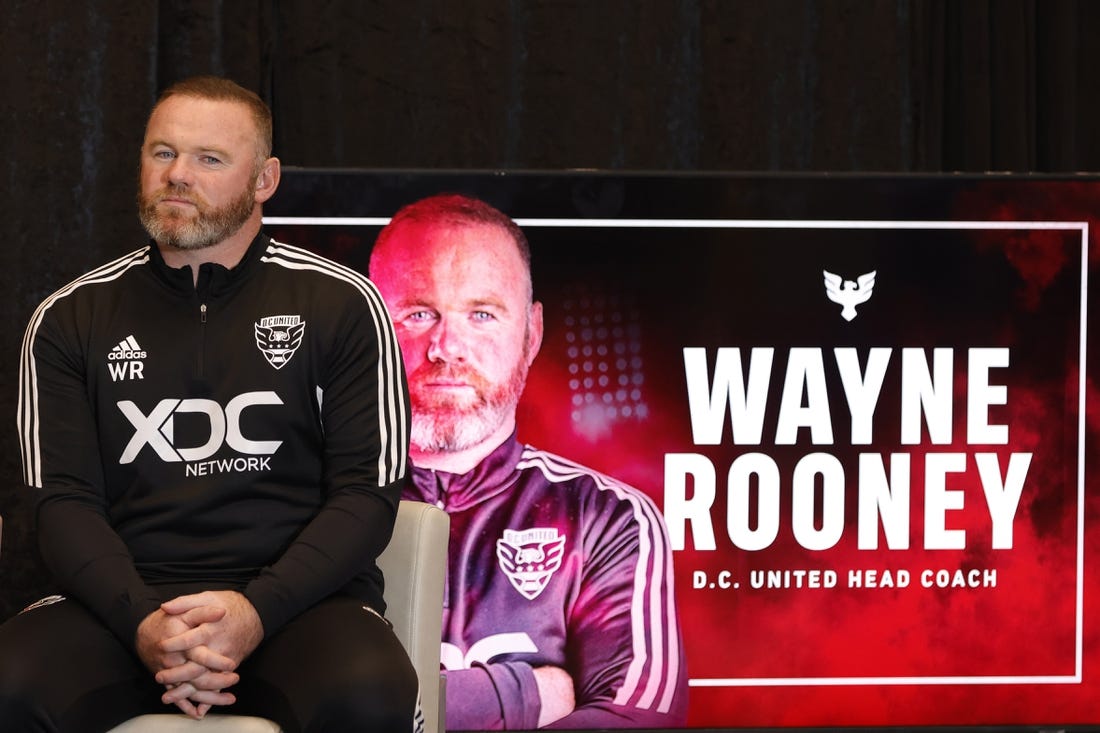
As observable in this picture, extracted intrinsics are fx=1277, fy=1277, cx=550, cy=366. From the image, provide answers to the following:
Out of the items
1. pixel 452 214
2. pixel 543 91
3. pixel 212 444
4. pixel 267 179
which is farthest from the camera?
pixel 543 91

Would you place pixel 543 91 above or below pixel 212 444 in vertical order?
above

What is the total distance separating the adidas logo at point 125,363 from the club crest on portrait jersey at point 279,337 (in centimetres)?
17

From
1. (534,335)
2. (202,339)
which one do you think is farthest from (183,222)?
(534,335)

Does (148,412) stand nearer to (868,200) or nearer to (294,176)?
A: (294,176)

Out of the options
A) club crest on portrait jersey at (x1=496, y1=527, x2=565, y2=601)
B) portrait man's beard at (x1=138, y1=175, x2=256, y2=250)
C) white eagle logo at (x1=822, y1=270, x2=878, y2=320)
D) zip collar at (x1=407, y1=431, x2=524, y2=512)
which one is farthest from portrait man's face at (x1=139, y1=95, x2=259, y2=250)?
white eagle logo at (x1=822, y1=270, x2=878, y2=320)

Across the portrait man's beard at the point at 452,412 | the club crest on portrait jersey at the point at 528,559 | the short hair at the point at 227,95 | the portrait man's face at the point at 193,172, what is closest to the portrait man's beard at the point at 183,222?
the portrait man's face at the point at 193,172

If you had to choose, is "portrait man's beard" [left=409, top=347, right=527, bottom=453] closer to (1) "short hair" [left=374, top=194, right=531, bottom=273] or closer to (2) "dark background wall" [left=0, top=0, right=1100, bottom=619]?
(1) "short hair" [left=374, top=194, right=531, bottom=273]

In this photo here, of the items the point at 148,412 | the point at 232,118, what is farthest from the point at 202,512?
the point at 232,118

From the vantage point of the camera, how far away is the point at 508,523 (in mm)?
2373

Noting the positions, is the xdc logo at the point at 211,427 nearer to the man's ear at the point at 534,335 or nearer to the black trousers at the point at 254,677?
the black trousers at the point at 254,677

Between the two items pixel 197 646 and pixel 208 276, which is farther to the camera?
pixel 208 276

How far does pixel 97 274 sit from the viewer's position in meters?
1.90

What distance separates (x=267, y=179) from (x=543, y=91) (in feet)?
3.51

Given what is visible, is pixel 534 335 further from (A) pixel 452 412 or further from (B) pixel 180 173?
(B) pixel 180 173
